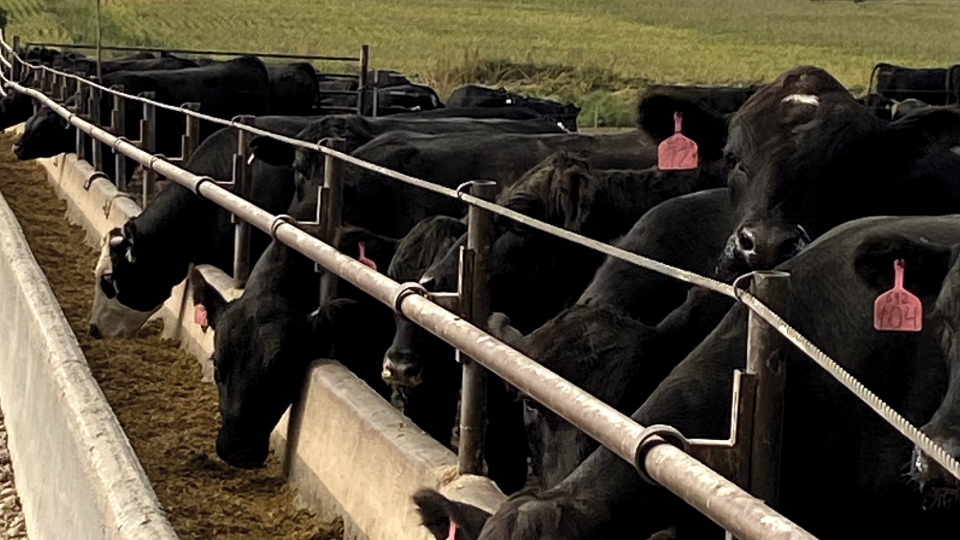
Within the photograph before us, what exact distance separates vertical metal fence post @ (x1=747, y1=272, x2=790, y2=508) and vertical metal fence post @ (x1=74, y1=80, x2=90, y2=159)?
1214cm

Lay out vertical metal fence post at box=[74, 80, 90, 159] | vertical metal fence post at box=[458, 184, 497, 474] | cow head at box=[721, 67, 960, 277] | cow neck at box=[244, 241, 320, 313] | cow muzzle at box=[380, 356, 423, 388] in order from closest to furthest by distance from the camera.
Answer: vertical metal fence post at box=[458, 184, 497, 474] < cow head at box=[721, 67, 960, 277] < cow muzzle at box=[380, 356, 423, 388] < cow neck at box=[244, 241, 320, 313] < vertical metal fence post at box=[74, 80, 90, 159]

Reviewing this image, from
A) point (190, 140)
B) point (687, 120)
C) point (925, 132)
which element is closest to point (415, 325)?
point (687, 120)

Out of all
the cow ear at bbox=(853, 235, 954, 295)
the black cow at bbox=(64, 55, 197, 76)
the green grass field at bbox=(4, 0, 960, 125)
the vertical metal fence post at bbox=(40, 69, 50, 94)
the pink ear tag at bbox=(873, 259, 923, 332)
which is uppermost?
the cow ear at bbox=(853, 235, 954, 295)

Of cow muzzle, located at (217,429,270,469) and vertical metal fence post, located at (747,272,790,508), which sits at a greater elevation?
vertical metal fence post, located at (747,272,790,508)

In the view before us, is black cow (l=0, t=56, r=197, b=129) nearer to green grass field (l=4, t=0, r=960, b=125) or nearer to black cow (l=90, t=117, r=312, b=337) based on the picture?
black cow (l=90, t=117, r=312, b=337)

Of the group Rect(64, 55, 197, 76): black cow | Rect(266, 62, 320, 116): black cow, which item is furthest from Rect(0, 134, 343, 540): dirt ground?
Rect(64, 55, 197, 76): black cow

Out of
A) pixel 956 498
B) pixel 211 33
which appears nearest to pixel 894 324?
pixel 956 498

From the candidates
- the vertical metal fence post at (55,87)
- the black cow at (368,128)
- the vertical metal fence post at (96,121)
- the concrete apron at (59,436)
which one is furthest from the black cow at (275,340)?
the vertical metal fence post at (55,87)

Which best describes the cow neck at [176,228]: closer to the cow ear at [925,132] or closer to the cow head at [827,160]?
the cow head at [827,160]

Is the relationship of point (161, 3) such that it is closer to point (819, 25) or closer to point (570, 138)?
point (819, 25)

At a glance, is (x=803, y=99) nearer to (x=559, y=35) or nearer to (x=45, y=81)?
(x=45, y=81)

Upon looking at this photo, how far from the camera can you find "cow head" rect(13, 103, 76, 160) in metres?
14.6

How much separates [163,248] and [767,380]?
6225 millimetres

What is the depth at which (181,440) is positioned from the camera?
632cm
